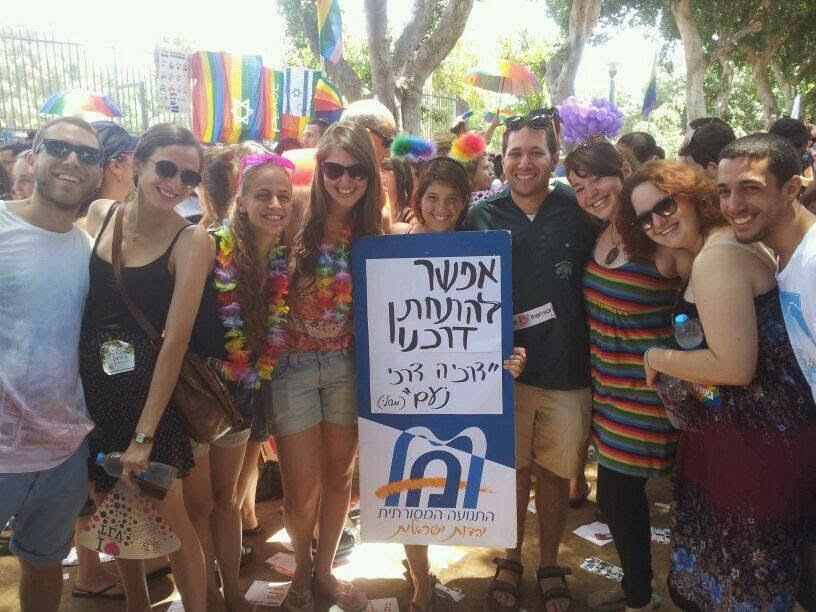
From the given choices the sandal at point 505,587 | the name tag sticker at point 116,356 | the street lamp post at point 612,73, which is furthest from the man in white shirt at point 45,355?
the street lamp post at point 612,73

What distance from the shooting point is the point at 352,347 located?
284 centimetres

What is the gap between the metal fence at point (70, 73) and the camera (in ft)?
32.3

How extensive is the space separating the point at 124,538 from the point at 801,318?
96.8 inches

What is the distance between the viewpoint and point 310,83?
303 inches

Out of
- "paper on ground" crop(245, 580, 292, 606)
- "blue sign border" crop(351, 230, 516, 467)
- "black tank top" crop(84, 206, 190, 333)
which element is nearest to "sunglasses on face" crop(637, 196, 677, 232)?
"blue sign border" crop(351, 230, 516, 467)

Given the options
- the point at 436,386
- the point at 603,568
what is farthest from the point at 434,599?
the point at 436,386

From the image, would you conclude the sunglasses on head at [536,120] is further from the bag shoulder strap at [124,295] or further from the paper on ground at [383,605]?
the paper on ground at [383,605]

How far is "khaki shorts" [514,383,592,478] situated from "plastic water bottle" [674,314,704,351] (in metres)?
0.69

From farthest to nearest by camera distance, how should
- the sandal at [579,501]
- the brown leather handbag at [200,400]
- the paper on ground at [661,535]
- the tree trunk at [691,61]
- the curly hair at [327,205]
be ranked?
the tree trunk at [691,61], the sandal at [579,501], the paper on ground at [661,535], the curly hair at [327,205], the brown leather handbag at [200,400]

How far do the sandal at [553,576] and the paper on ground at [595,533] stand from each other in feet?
1.78

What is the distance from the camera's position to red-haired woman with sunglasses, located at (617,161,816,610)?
79.8 inches

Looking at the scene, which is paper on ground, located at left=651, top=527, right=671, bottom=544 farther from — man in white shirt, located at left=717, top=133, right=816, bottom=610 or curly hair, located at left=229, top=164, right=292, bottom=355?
curly hair, located at left=229, top=164, right=292, bottom=355

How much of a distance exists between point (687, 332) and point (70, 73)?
1141 centimetres

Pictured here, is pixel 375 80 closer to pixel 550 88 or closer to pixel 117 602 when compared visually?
pixel 550 88
